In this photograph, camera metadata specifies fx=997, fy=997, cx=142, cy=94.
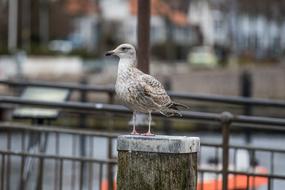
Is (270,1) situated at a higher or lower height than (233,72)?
higher

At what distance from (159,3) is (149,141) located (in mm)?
78994

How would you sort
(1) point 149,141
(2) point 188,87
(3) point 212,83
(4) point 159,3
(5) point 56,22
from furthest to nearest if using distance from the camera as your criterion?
(5) point 56,22 < (4) point 159,3 < (3) point 212,83 < (2) point 188,87 < (1) point 149,141

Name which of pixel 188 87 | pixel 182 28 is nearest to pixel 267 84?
pixel 188 87

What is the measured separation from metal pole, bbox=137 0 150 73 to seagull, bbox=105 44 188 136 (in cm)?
283

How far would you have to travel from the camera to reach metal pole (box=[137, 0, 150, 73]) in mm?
9188

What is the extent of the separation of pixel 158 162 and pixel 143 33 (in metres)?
3.90

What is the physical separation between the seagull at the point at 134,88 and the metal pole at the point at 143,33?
2830 mm

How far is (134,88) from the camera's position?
20.1 feet

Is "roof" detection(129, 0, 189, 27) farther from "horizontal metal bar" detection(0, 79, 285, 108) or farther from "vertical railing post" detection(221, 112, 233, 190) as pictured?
"vertical railing post" detection(221, 112, 233, 190)

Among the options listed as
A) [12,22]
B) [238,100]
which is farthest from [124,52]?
[12,22]

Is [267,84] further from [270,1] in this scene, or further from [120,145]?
→ [120,145]

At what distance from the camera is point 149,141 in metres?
5.48

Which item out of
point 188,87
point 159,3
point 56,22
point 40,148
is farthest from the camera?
point 56,22

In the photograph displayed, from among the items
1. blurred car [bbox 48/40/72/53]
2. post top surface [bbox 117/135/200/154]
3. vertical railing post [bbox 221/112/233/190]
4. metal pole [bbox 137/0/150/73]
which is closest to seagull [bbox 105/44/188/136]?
post top surface [bbox 117/135/200/154]
